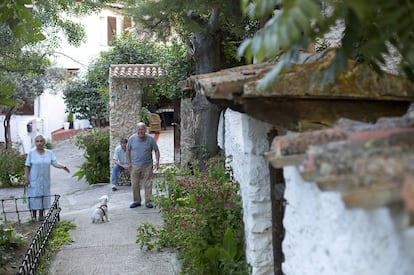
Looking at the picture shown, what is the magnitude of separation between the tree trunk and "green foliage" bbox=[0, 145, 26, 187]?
673 cm

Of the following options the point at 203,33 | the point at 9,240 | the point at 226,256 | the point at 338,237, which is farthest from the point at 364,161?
the point at 203,33

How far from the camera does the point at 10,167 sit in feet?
50.6

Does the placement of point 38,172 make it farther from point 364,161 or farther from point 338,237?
point 364,161

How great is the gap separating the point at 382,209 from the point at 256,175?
2.85 metres

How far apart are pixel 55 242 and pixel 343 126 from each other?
6.20m

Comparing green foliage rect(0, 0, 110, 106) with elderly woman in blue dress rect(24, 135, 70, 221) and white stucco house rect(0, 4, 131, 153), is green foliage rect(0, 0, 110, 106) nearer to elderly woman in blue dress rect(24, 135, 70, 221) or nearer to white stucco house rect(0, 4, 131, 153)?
elderly woman in blue dress rect(24, 135, 70, 221)

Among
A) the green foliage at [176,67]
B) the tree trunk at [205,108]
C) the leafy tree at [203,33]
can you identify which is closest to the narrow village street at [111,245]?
the tree trunk at [205,108]

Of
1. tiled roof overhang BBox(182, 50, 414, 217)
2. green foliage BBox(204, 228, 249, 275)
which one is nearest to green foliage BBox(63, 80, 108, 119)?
green foliage BBox(204, 228, 249, 275)

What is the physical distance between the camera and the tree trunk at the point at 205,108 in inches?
399

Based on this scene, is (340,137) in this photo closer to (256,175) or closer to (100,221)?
(256,175)

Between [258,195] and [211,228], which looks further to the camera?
[211,228]

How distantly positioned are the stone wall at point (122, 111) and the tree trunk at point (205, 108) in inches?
136

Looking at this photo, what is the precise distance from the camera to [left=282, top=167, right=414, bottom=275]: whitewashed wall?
1.88 meters

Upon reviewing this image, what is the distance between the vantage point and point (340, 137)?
2426 mm
